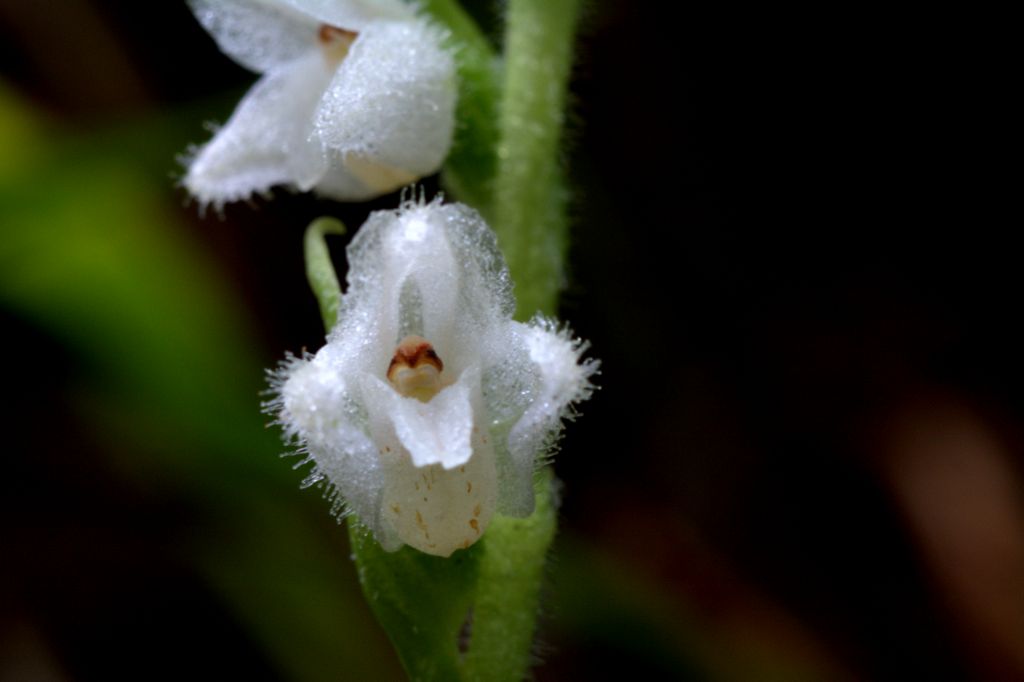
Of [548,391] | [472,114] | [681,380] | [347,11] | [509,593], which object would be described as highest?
[347,11]

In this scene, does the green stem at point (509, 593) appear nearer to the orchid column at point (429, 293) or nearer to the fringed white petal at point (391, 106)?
the orchid column at point (429, 293)

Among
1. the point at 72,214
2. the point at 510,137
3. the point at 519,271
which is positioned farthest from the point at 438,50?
the point at 72,214

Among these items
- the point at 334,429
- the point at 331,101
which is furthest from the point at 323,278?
the point at 334,429

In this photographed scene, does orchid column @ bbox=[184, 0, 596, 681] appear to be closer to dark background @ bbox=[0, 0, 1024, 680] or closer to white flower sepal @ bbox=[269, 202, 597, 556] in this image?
white flower sepal @ bbox=[269, 202, 597, 556]

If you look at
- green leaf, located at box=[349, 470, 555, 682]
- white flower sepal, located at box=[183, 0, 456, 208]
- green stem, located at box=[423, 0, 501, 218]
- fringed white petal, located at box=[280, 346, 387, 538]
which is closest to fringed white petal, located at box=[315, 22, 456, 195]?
white flower sepal, located at box=[183, 0, 456, 208]

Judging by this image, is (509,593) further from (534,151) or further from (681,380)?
(681,380)

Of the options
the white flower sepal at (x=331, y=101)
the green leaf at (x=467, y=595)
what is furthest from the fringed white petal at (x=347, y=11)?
the green leaf at (x=467, y=595)

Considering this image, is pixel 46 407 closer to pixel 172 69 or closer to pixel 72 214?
pixel 72 214
